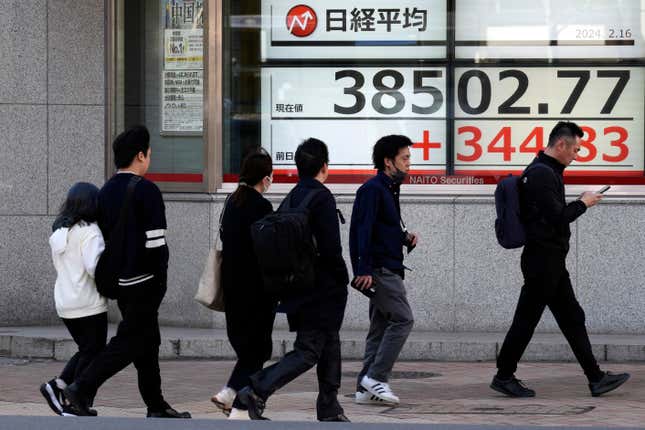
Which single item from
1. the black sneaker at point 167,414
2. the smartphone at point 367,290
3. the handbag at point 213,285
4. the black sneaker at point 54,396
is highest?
the handbag at point 213,285

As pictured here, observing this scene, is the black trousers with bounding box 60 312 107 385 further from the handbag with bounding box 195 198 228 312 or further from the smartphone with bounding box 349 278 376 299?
the smartphone with bounding box 349 278 376 299

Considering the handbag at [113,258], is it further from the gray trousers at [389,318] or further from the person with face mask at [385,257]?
the gray trousers at [389,318]

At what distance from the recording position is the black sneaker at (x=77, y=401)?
7.46m

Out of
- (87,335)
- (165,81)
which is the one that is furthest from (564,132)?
(165,81)

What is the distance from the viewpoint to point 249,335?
7.79 m

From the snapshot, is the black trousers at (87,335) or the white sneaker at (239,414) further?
the black trousers at (87,335)

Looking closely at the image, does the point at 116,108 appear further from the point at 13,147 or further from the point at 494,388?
the point at 494,388

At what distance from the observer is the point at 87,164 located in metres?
12.7

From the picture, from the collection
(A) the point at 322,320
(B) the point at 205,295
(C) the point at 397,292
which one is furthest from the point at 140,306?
(C) the point at 397,292

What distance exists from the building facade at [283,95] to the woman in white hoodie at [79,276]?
458 cm

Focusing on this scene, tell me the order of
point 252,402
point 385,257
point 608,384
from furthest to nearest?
point 608,384
point 385,257
point 252,402

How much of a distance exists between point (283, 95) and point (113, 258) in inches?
210

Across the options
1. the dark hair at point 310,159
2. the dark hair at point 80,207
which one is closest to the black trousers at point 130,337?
the dark hair at point 80,207

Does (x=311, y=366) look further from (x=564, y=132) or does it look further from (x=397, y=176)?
(x=564, y=132)
